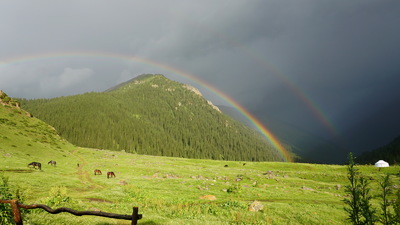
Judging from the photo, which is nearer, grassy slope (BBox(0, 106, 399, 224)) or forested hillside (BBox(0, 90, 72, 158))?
grassy slope (BBox(0, 106, 399, 224))

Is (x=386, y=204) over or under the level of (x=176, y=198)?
over

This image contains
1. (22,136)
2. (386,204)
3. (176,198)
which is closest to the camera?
(386,204)

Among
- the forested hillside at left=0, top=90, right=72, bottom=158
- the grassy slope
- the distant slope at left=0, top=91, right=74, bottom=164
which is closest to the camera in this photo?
the grassy slope

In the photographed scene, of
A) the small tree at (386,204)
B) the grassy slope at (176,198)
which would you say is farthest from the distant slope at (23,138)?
the small tree at (386,204)

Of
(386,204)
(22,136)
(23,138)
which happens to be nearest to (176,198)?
(386,204)

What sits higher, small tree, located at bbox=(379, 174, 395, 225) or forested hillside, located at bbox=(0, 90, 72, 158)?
forested hillside, located at bbox=(0, 90, 72, 158)

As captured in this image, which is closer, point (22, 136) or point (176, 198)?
point (176, 198)

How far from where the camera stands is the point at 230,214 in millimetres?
24062

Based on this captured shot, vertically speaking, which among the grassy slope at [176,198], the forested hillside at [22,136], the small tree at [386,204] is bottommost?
the grassy slope at [176,198]

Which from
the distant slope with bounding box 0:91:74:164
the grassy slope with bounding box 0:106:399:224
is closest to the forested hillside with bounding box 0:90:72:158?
the distant slope with bounding box 0:91:74:164

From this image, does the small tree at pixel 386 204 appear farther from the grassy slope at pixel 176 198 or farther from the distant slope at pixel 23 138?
the distant slope at pixel 23 138

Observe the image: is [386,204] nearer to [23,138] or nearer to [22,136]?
[23,138]

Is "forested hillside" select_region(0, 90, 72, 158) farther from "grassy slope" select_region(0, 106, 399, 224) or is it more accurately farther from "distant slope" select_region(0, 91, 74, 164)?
"grassy slope" select_region(0, 106, 399, 224)

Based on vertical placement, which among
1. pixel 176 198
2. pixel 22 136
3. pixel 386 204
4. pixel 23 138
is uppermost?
pixel 22 136
